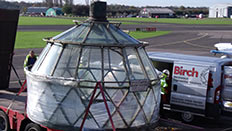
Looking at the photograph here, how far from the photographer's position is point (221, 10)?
615 feet

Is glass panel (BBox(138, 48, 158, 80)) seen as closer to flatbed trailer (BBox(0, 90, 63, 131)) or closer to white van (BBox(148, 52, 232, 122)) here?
flatbed trailer (BBox(0, 90, 63, 131))

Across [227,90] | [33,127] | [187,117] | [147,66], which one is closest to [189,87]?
[187,117]

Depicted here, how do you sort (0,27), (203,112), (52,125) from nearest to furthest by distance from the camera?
(52,125) < (203,112) < (0,27)

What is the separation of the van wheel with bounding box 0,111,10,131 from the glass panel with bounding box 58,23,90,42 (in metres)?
3.27

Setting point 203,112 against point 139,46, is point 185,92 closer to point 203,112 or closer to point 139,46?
point 203,112

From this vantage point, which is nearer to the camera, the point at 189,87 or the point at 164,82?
the point at 164,82

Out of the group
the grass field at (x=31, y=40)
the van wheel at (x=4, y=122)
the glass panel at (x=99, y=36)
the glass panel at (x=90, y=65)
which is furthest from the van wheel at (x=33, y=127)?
the grass field at (x=31, y=40)

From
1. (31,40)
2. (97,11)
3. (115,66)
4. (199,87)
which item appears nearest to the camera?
(115,66)

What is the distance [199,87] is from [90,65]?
504 centimetres

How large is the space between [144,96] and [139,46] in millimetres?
1310

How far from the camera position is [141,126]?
8.41m

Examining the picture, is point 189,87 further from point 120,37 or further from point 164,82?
point 120,37

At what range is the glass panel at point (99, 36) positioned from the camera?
838 cm

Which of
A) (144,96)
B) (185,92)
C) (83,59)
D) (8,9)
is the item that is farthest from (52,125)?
(8,9)
